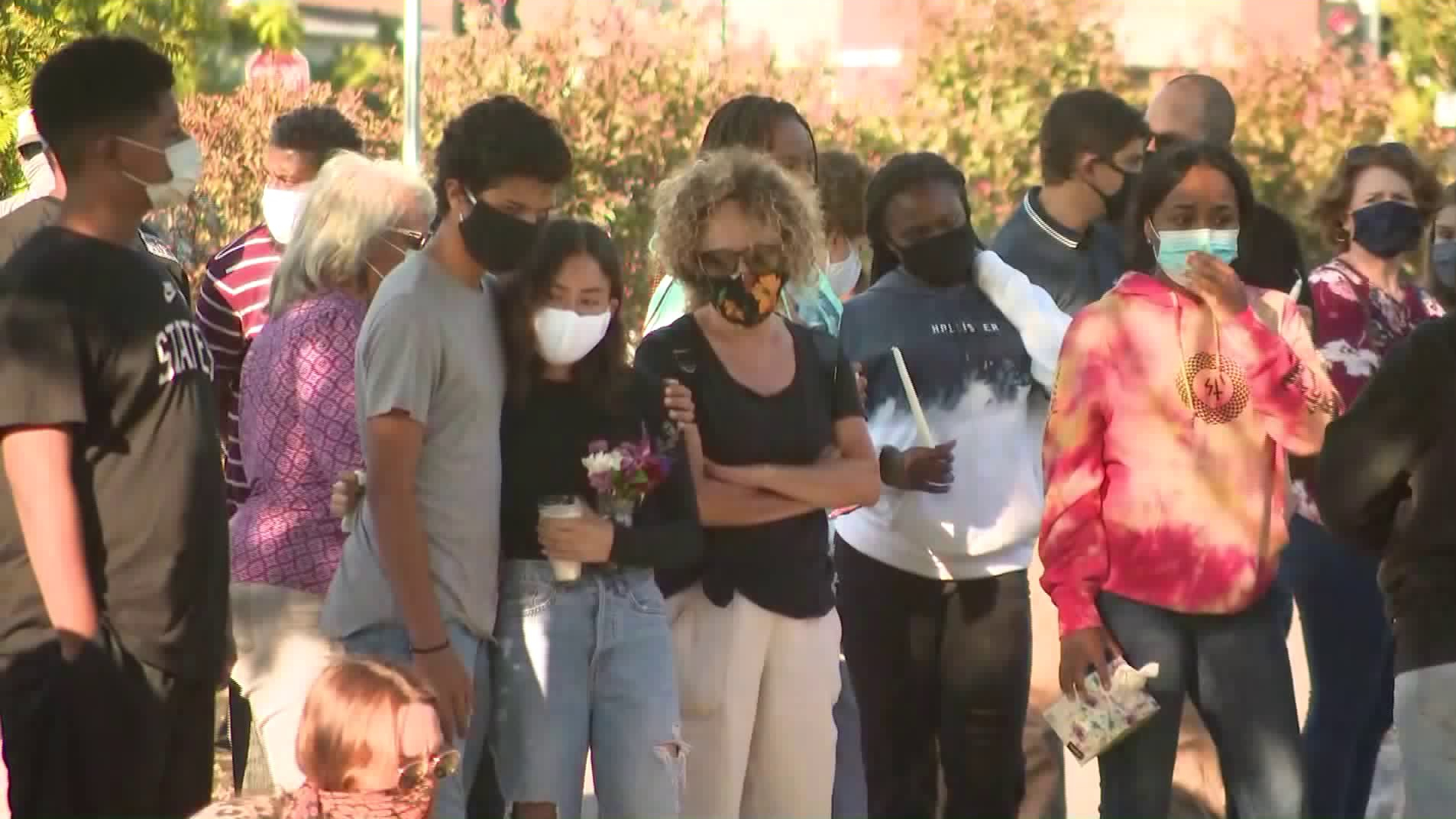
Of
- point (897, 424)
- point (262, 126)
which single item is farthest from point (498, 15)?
point (897, 424)

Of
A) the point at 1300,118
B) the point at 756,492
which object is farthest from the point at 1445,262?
the point at 1300,118

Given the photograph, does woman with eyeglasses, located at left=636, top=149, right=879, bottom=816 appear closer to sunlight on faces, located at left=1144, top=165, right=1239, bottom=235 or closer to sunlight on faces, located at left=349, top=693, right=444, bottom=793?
sunlight on faces, located at left=1144, top=165, right=1239, bottom=235

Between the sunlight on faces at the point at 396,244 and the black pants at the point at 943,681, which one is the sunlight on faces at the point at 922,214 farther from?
the sunlight on faces at the point at 396,244

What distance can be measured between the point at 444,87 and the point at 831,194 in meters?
12.6

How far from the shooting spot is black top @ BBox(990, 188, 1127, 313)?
717cm

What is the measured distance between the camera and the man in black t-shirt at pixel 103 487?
4.25m

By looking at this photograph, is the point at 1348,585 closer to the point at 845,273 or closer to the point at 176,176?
the point at 845,273

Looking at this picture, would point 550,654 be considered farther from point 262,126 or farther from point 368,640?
point 262,126

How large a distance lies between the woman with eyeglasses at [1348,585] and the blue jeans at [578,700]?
2.19 metres

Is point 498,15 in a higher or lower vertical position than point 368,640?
higher

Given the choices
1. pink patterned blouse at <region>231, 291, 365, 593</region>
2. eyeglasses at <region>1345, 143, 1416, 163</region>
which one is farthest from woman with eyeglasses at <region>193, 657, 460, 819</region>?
eyeglasses at <region>1345, 143, 1416, 163</region>

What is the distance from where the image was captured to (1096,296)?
23.5 feet

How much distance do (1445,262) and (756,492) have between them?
1.92 metres

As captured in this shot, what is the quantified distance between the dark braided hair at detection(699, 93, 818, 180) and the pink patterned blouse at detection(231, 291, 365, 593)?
147 centimetres
